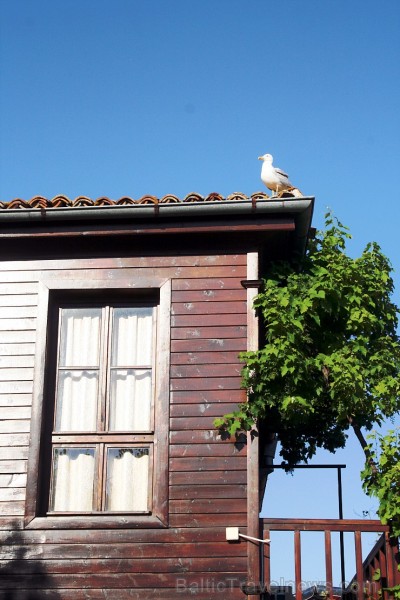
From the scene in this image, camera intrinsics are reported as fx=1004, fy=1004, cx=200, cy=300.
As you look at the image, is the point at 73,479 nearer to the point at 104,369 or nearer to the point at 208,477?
the point at 104,369

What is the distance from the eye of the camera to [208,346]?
10.3 m

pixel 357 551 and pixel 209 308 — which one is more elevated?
pixel 209 308

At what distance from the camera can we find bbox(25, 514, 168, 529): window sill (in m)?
9.71

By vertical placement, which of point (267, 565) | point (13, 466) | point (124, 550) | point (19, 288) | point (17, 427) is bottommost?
point (267, 565)

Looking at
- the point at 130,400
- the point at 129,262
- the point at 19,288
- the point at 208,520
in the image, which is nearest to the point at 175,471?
the point at 208,520

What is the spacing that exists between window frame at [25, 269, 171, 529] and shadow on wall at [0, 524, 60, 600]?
26 centimetres

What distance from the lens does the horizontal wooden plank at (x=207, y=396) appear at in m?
10.1

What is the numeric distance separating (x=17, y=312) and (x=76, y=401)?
3.81 ft

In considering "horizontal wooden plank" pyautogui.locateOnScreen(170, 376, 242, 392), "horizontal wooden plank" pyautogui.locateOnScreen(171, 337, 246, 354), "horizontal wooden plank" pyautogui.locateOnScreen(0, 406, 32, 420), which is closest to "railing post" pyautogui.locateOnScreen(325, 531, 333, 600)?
"horizontal wooden plank" pyautogui.locateOnScreen(170, 376, 242, 392)

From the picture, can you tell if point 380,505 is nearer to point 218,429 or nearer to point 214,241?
point 218,429

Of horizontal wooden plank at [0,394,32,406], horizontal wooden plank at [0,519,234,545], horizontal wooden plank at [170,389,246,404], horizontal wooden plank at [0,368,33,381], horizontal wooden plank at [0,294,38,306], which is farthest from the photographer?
horizontal wooden plank at [0,294,38,306]

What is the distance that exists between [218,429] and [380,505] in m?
1.72

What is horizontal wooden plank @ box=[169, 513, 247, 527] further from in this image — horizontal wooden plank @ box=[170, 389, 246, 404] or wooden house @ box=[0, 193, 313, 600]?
horizontal wooden plank @ box=[170, 389, 246, 404]

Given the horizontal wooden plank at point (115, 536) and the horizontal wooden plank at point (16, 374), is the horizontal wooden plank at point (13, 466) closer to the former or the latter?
the horizontal wooden plank at point (115, 536)
